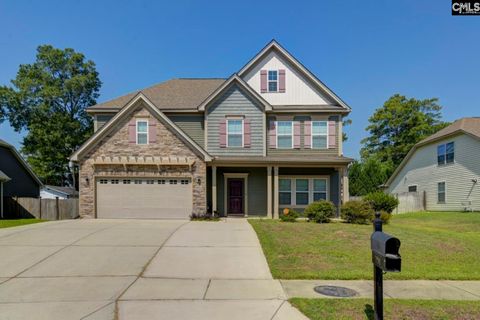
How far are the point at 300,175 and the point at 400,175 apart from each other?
57.8ft

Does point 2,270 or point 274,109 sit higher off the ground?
point 274,109

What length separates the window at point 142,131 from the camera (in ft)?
56.5

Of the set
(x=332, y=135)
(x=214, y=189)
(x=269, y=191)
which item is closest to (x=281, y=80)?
(x=332, y=135)

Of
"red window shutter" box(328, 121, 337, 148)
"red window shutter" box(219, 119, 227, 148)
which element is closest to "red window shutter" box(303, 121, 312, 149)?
"red window shutter" box(328, 121, 337, 148)

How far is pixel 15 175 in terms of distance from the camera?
25.5 meters

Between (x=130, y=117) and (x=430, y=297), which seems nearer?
(x=430, y=297)

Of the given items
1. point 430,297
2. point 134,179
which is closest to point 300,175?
point 134,179

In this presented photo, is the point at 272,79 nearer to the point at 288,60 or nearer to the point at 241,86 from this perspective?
the point at 288,60

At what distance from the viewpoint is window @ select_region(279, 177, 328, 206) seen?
19000 millimetres

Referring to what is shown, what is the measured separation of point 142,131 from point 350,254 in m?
12.3

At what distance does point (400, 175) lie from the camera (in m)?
32.0

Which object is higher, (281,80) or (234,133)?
(281,80)

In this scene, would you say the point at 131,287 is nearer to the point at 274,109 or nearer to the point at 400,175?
the point at 274,109
